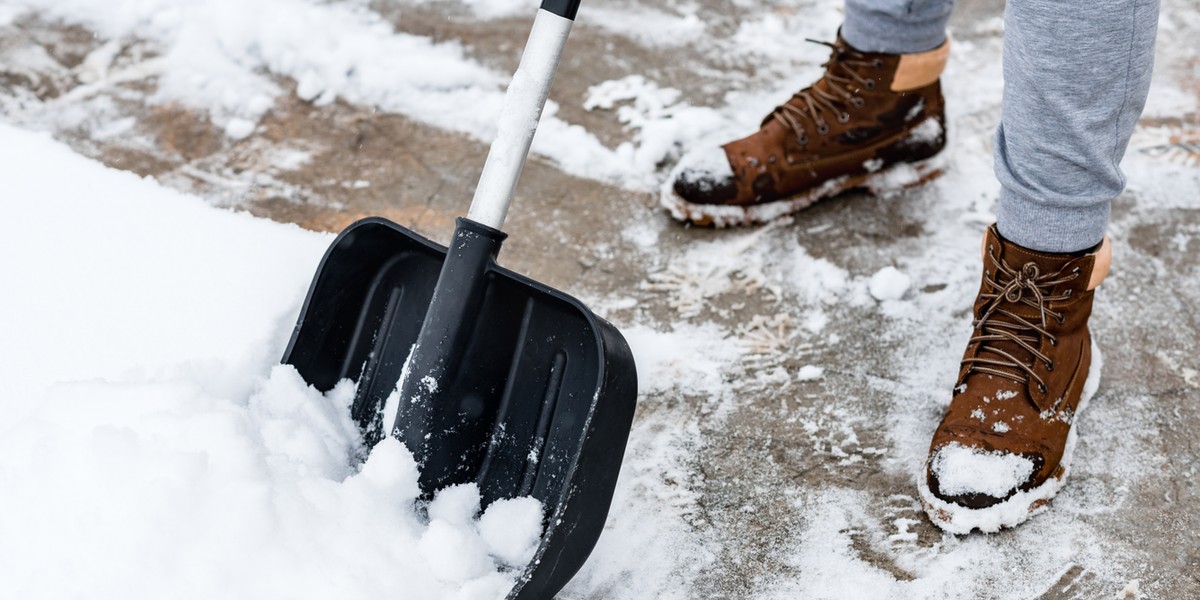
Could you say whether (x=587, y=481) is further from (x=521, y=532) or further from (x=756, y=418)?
(x=756, y=418)

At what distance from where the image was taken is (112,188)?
54.2 inches

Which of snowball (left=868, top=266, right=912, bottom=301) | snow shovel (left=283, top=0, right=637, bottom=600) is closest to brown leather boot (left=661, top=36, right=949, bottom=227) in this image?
snowball (left=868, top=266, right=912, bottom=301)

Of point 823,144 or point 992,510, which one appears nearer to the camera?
point 992,510

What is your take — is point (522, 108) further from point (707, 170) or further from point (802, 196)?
point (802, 196)

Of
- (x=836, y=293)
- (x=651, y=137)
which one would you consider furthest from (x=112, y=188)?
(x=836, y=293)

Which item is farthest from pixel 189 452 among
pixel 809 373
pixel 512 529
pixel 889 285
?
pixel 889 285

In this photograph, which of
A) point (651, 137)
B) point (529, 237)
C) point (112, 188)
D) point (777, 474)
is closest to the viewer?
point (777, 474)

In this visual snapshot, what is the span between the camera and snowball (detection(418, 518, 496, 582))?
921mm

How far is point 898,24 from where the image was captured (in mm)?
1588

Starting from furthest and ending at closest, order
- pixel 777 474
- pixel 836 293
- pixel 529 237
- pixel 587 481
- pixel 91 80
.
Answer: pixel 91 80
pixel 529 237
pixel 836 293
pixel 777 474
pixel 587 481

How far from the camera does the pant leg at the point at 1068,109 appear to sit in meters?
1.03

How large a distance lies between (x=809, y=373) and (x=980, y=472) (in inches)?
12.2

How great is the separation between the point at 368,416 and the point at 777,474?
53 cm

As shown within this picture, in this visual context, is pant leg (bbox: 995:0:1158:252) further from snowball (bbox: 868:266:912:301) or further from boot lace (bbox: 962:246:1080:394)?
snowball (bbox: 868:266:912:301)
